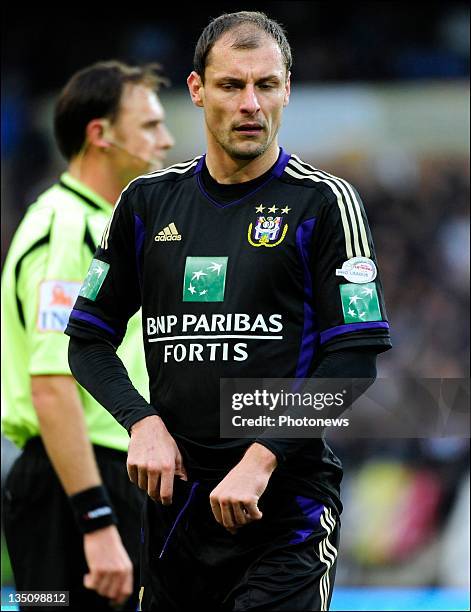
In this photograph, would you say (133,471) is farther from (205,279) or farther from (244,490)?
(205,279)

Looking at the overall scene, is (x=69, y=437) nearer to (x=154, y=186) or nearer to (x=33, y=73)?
(x=154, y=186)

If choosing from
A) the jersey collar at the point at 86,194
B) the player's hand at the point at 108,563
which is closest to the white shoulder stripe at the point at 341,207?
the jersey collar at the point at 86,194

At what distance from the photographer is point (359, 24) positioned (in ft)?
27.0

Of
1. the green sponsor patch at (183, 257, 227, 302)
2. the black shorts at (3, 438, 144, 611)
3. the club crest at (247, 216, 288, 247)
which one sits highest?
the club crest at (247, 216, 288, 247)

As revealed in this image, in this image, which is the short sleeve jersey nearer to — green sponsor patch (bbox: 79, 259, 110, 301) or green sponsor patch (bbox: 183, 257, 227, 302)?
green sponsor patch (bbox: 79, 259, 110, 301)

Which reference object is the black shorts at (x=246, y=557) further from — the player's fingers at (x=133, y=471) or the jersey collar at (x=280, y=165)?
the jersey collar at (x=280, y=165)

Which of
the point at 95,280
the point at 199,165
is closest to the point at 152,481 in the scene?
the point at 95,280

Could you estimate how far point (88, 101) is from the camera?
4.69 meters

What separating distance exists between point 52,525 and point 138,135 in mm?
1606

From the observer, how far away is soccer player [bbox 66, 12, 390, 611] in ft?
9.36

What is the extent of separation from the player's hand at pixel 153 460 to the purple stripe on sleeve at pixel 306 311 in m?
0.39

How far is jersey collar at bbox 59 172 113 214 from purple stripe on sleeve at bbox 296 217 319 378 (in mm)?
1605

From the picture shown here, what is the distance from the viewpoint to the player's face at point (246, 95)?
118 inches
